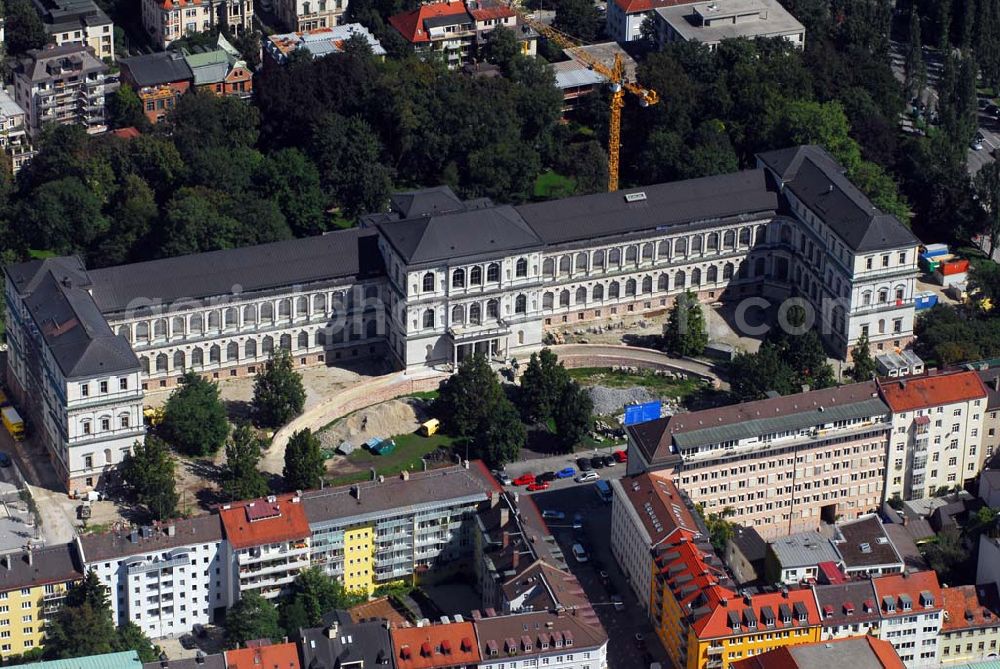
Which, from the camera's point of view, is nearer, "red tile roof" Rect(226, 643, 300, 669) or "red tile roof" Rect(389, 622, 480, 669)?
"red tile roof" Rect(226, 643, 300, 669)

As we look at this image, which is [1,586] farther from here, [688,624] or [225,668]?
[688,624]

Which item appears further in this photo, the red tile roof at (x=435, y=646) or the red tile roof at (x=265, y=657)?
the red tile roof at (x=435, y=646)

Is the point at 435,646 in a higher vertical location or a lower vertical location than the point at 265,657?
higher

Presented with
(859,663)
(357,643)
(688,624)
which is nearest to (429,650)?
(357,643)

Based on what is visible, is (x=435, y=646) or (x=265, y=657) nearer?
(x=265, y=657)
